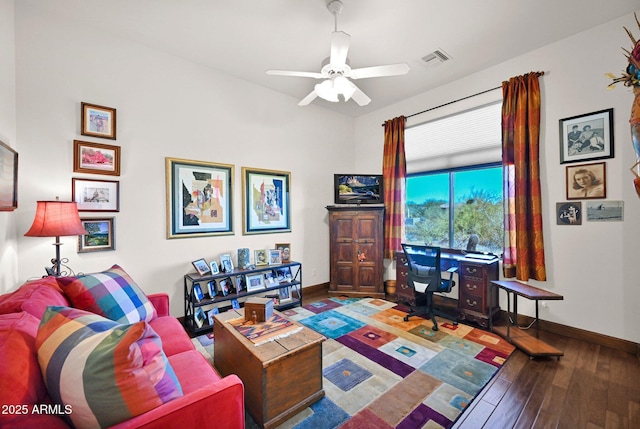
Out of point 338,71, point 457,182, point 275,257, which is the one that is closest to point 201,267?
point 275,257

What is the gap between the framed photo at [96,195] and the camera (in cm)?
254

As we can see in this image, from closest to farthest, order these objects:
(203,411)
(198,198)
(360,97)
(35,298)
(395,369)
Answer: (203,411) → (35,298) → (395,369) → (360,97) → (198,198)

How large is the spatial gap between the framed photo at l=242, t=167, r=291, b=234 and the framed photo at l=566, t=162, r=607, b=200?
3522mm

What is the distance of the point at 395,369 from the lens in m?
2.27

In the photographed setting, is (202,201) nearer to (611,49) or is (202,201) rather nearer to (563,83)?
(563,83)

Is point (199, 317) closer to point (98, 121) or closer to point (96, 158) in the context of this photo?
point (96, 158)

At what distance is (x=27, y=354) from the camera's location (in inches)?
37.2

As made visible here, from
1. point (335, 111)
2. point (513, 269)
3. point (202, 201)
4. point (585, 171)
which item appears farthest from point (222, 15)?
point (513, 269)

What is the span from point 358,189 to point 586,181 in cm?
280

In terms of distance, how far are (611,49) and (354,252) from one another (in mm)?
3708

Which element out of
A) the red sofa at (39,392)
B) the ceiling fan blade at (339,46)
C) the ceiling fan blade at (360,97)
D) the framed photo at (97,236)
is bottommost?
the red sofa at (39,392)

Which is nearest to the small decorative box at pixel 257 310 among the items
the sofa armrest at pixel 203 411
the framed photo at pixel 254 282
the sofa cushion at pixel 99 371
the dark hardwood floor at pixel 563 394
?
the sofa armrest at pixel 203 411

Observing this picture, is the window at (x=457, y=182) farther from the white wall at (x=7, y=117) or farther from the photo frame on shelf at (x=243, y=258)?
the white wall at (x=7, y=117)

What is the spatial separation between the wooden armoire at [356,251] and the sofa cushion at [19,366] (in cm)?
363
